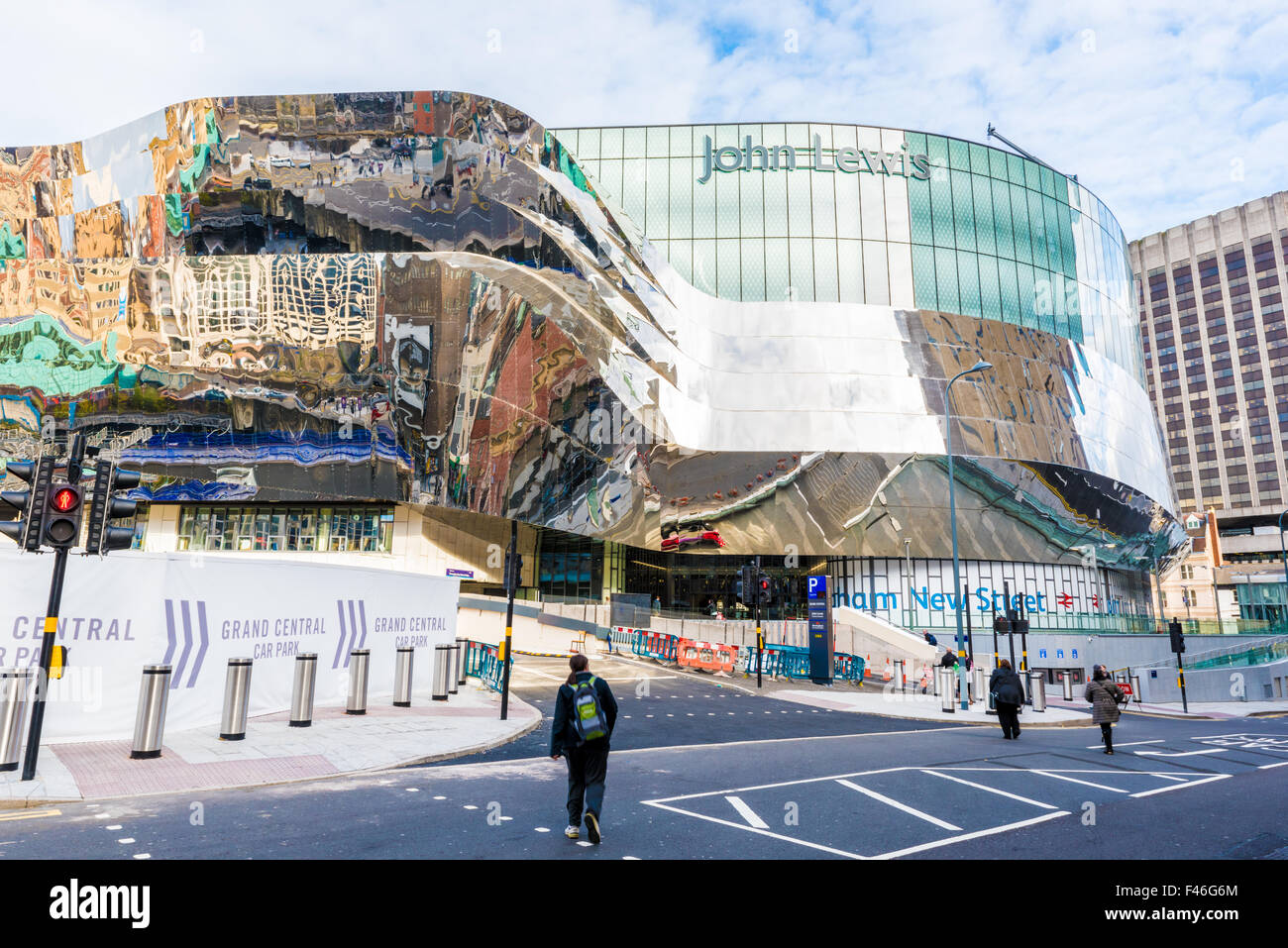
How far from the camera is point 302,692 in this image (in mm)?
13117

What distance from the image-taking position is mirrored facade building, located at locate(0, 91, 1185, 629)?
30047 millimetres

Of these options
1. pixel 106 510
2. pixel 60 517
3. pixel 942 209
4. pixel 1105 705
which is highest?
pixel 942 209

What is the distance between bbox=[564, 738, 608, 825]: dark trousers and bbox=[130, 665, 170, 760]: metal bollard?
21.3 ft

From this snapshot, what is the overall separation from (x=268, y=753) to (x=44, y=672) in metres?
2.86

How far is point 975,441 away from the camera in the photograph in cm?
4484

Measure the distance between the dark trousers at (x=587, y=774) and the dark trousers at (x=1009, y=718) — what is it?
11693 mm

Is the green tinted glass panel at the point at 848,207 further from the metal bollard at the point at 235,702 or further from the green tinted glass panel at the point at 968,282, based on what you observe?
the metal bollard at the point at 235,702

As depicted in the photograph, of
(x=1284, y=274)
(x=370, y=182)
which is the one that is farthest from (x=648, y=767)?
(x=1284, y=274)

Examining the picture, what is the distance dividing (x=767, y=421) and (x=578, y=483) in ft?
41.3

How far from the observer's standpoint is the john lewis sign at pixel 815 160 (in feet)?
161

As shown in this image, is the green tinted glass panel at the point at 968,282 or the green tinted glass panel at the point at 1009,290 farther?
the green tinted glass panel at the point at 1009,290

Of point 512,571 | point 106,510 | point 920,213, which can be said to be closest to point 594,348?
point 512,571

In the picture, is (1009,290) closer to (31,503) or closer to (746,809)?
(746,809)

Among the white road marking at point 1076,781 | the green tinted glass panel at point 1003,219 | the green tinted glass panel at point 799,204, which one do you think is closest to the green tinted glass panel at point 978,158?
the green tinted glass panel at point 1003,219
